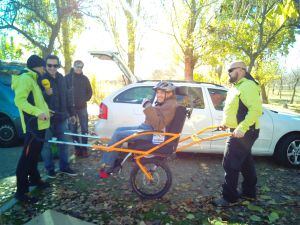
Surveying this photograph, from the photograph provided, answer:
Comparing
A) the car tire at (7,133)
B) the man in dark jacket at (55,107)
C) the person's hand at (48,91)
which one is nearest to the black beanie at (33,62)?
the man in dark jacket at (55,107)

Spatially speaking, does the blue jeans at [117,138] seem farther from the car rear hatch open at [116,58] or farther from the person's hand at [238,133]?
the car rear hatch open at [116,58]

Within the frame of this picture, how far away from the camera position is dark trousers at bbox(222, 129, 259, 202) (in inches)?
152

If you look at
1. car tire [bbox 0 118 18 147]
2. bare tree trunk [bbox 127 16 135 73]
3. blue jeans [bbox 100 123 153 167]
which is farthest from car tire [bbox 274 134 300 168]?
bare tree trunk [bbox 127 16 135 73]

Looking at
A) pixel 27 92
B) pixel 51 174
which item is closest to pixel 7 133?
Result: pixel 51 174

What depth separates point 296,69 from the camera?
37.7 meters

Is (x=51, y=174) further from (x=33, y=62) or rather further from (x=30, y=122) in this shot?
(x=33, y=62)

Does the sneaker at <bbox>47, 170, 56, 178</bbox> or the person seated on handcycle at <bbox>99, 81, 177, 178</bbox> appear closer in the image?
the person seated on handcycle at <bbox>99, 81, 177, 178</bbox>

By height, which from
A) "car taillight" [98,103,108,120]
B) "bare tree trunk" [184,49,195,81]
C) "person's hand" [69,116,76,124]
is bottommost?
"person's hand" [69,116,76,124]

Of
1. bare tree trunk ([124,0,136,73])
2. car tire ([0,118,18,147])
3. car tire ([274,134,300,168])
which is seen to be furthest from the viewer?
bare tree trunk ([124,0,136,73])

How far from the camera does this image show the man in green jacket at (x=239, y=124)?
11.9 feet

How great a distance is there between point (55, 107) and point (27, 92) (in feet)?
2.94

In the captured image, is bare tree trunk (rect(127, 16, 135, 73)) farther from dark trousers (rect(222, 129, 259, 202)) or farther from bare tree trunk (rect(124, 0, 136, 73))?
dark trousers (rect(222, 129, 259, 202))

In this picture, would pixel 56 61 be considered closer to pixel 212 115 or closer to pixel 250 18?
pixel 212 115

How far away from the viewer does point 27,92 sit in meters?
3.83
